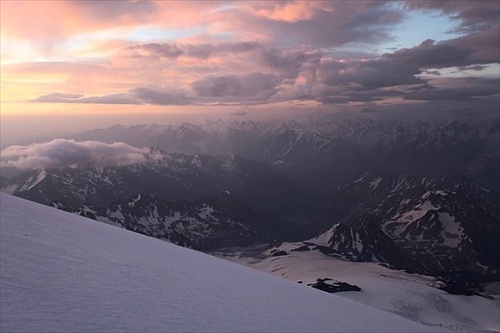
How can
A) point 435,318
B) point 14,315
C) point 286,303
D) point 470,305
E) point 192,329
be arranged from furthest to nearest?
1. point 470,305
2. point 435,318
3. point 286,303
4. point 192,329
5. point 14,315

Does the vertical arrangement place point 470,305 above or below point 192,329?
below

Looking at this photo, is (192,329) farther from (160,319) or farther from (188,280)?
(188,280)

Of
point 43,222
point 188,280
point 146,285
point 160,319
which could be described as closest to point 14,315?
point 160,319

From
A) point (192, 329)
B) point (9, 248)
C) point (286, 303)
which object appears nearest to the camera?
point (192, 329)

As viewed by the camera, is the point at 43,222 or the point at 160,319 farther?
the point at 43,222

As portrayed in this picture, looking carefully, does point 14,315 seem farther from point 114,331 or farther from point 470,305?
point 470,305

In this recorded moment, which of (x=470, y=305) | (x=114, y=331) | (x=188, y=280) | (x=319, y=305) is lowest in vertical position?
(x=470, y=305)

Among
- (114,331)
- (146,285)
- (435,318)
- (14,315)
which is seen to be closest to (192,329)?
(114,331)
